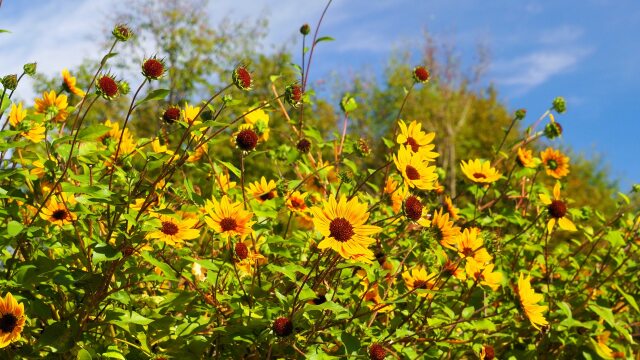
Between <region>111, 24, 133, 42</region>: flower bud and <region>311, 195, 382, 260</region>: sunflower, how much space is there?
2.55ft

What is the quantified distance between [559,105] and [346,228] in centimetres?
211

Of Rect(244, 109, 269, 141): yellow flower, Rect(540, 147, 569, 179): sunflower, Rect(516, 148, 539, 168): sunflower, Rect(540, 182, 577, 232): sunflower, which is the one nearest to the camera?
Rect(244, 109, 269, 141): yellow flower

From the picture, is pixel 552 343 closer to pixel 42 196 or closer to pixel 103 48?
pixel 42 196

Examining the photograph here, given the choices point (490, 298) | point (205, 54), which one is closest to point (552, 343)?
point (490, 298)

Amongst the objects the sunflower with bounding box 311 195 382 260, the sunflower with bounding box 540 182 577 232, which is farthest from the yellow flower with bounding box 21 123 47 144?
the sunflower with bounding box 540 182 577 232

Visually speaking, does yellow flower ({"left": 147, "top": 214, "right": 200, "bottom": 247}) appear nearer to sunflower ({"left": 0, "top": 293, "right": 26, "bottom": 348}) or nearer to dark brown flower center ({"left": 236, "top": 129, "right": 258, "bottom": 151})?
dark brown flower center ({"left": 236, "top": 129, "right": 258, "bottom": 151})

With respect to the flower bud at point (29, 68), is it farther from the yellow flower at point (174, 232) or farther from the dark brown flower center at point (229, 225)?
the dark brown flower center at point (229, 225)

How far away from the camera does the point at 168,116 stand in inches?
88.0

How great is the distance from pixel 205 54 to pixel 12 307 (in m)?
16.9

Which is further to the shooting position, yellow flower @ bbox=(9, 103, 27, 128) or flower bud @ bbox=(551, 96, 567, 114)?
flower bud @ bbox=(551, 96, 567, 114)

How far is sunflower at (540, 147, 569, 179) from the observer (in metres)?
3.17

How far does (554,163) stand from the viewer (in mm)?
3189

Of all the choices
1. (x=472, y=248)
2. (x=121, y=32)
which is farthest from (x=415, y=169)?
(x=121, y=32)

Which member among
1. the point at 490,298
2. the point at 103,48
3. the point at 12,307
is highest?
the point at 103,48
